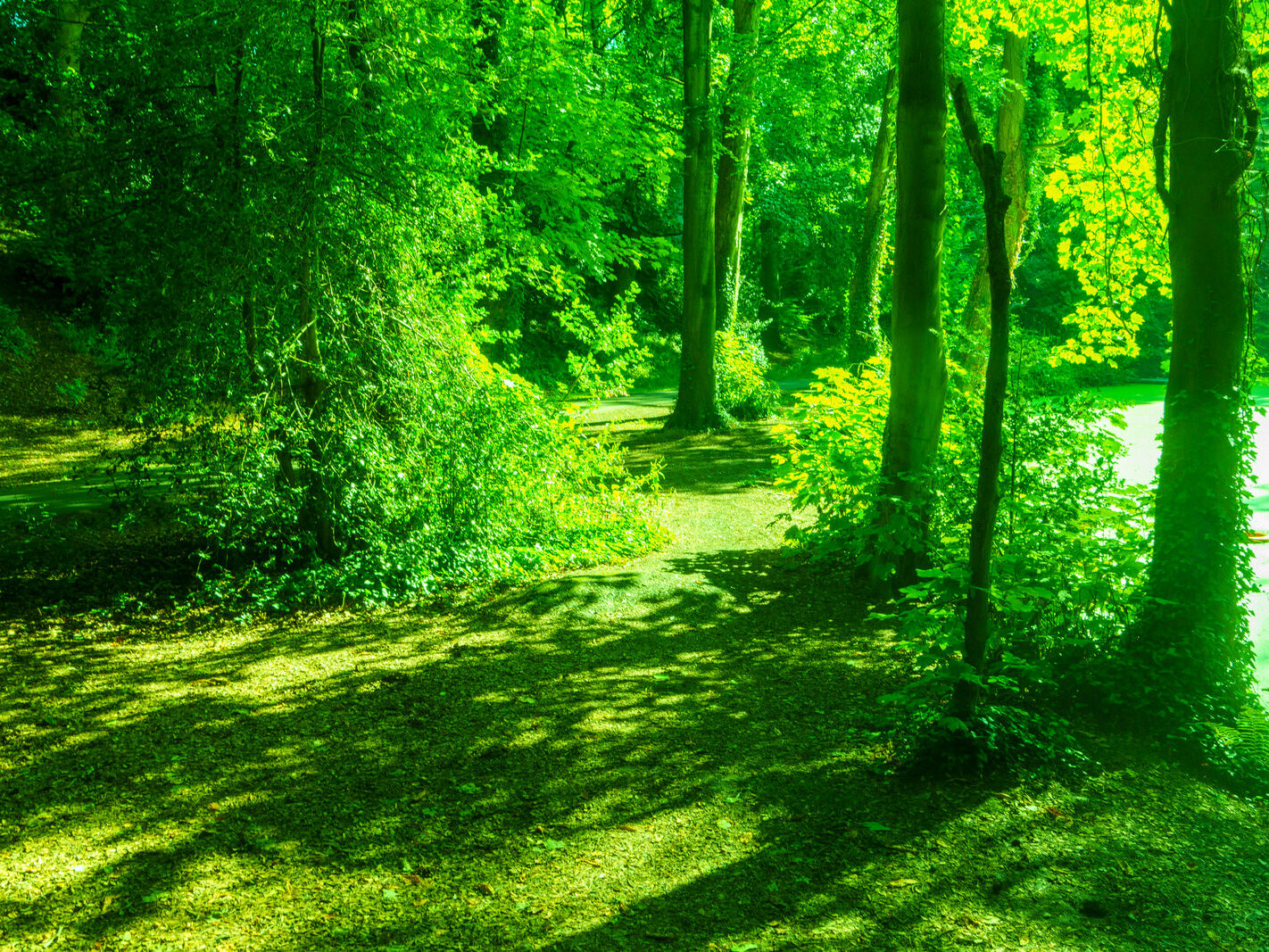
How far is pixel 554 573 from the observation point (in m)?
9.10

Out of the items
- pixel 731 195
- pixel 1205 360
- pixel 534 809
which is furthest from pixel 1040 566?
pixel 731 195

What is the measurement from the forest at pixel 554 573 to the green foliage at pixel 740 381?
326 inches

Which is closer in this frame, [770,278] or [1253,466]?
[1253,466]

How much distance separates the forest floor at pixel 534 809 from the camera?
351 cm

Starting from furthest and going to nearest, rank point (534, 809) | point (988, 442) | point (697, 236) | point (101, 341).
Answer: point (697, 236)
point (101, 341)
point (988, 442)
point (534, 809)

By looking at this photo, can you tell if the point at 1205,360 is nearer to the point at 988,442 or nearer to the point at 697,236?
the point at 988,442

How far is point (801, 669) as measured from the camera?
6.64 meters

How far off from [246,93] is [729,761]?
5732 millimetres

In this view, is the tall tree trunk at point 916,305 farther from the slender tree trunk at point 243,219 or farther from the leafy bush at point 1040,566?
the slender tree trunk at point 243,219

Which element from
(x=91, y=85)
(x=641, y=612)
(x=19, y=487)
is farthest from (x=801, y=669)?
(x=19, y=487)

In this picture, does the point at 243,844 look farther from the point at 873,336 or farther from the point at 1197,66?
the point at 873,336

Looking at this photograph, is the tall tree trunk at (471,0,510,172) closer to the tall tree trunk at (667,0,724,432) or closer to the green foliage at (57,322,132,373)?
the tall tree trunk at (667,0,724,432)

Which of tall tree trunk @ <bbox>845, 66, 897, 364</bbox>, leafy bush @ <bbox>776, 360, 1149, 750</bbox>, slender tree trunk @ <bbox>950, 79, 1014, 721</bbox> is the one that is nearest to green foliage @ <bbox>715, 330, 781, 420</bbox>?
tall tree trunk @ <bbox>845, 66, 897, 364</bbox>

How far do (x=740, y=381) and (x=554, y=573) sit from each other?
12632 mm
